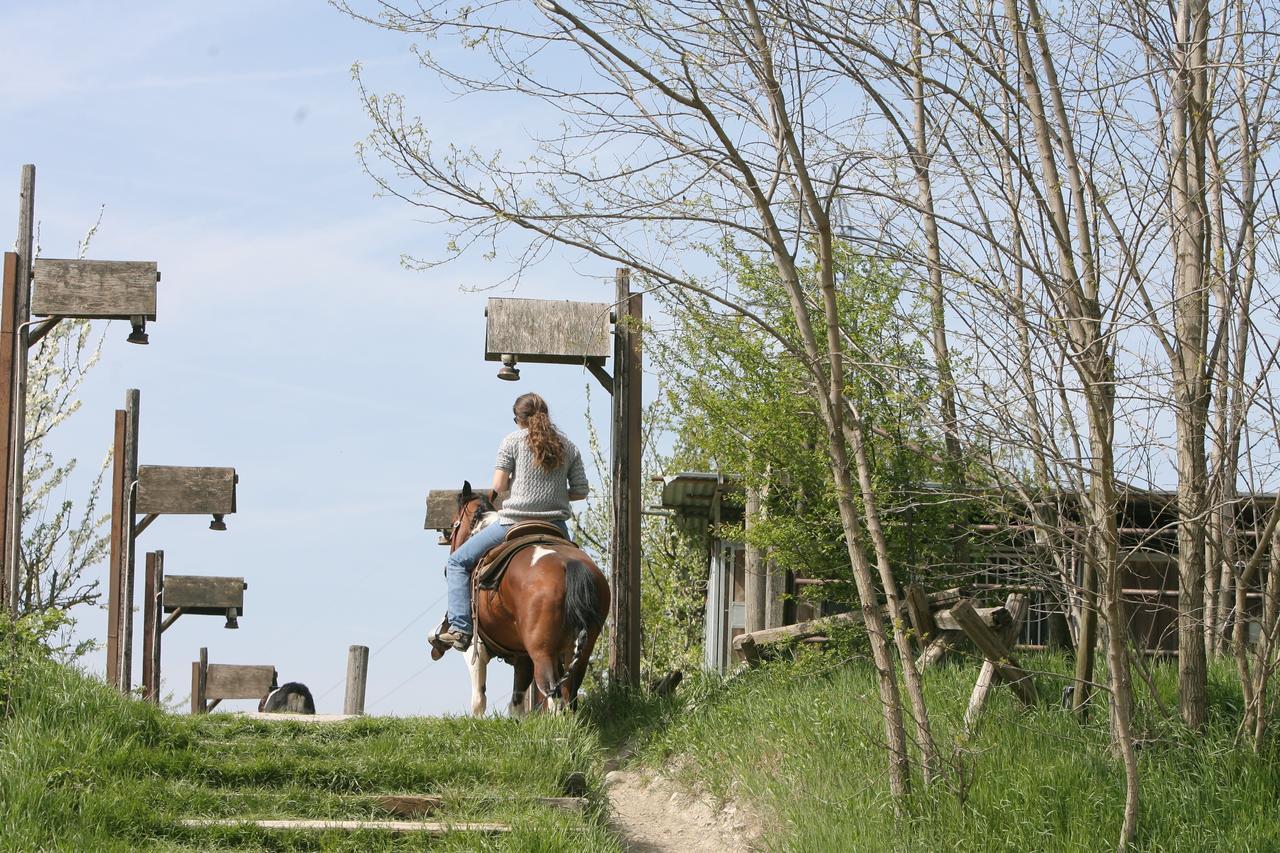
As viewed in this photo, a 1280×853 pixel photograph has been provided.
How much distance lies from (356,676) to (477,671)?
24.1 ft

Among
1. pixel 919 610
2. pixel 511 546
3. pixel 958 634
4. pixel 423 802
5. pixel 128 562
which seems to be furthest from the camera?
pixel 128 562

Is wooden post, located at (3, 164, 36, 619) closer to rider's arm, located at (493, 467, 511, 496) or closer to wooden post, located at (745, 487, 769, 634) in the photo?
rider's arm, located at (493, 467, 511, 496)

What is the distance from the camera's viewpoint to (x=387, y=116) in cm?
905

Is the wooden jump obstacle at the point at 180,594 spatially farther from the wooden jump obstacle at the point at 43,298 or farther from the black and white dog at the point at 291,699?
the wooden jump obstacle at the point at 43,298

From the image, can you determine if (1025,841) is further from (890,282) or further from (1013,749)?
(890,282)

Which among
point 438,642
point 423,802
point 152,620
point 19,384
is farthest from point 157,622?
point 423,802

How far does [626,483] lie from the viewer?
13.1 m

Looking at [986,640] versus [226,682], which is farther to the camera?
[226,682]

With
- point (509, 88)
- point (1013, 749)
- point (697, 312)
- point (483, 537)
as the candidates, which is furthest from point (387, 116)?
point (1013, 749)

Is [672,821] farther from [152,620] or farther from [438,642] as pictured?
[152,620]

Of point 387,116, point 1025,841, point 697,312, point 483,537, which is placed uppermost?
point 387,116

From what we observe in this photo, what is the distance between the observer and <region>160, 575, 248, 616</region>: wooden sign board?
1714 centimetres

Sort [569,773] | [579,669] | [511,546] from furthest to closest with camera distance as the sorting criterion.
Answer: [511,546]
[579,669]
[569,773]

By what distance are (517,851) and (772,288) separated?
6.93 meters
